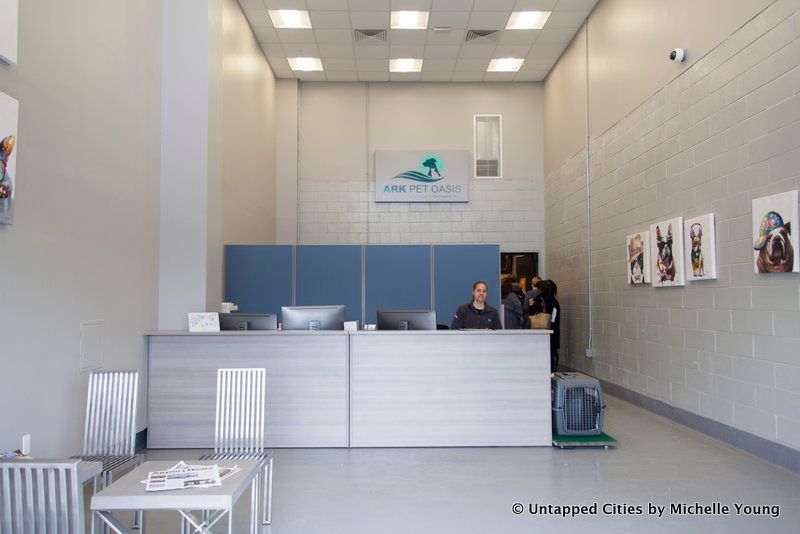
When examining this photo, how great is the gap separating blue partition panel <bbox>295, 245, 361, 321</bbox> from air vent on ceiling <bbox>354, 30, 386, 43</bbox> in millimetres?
3092

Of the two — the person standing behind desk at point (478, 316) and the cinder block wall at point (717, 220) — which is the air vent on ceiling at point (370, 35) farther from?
the person standing behind desk at point (478, 316)

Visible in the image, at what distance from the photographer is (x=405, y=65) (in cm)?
933

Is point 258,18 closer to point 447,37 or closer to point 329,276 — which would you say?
point 447,37

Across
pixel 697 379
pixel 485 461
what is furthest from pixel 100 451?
pixel 697 379

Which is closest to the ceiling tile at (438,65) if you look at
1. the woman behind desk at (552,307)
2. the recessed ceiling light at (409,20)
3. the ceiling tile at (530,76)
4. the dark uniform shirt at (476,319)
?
the recessed ceiling light at (409,20)

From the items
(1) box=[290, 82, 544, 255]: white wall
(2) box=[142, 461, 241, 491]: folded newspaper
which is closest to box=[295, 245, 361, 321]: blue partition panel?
(1) box=[290, 82, 544, 255]: white wall

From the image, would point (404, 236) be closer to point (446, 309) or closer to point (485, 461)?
point (446, 309)

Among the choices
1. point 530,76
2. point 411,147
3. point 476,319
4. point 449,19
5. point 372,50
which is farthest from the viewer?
point 411,147

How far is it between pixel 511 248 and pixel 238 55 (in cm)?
547

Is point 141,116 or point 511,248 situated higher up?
point 141,116

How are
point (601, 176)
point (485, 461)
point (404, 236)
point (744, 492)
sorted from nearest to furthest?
1. point (744, 492)
2. point (485, 461)
3. point (601, 176)
4. point (404, 236)

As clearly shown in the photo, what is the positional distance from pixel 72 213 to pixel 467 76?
7402 millimetres

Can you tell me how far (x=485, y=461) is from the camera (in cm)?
433

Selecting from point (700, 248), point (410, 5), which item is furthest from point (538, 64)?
point (700, 248)
